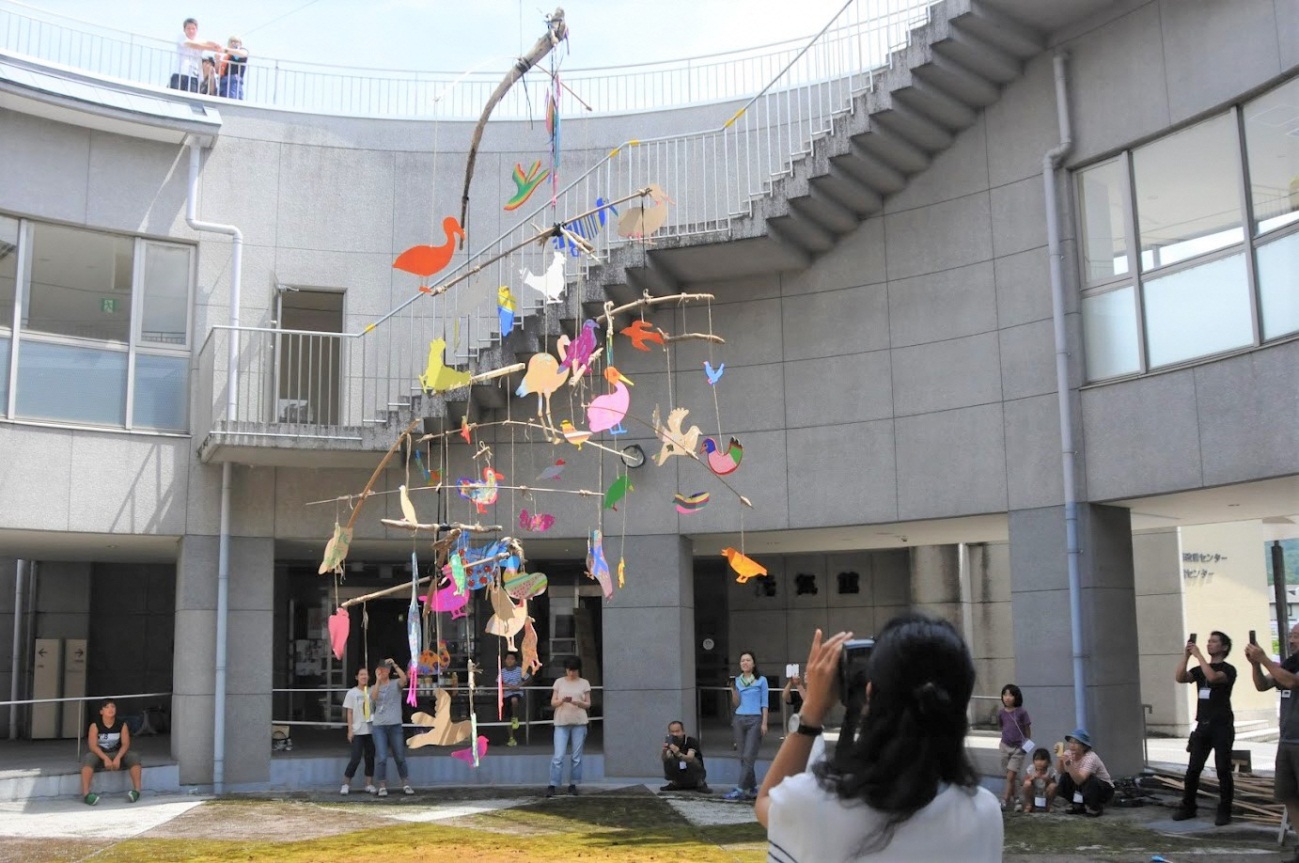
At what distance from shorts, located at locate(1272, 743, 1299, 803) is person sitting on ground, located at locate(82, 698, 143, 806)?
1246 centimetres

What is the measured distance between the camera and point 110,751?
15.2 meters

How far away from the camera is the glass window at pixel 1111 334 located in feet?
43.4

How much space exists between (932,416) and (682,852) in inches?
252

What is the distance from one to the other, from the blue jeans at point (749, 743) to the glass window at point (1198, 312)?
610 cm

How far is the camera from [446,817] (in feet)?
43.8

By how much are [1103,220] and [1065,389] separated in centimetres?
194

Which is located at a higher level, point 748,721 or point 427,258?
point 427,258

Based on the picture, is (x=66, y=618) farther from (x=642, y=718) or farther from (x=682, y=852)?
(x=682, y=852)

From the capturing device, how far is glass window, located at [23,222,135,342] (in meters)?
15.8

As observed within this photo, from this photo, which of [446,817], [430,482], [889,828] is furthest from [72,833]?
[889,828]

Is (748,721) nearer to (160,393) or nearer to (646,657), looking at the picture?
(646,657)

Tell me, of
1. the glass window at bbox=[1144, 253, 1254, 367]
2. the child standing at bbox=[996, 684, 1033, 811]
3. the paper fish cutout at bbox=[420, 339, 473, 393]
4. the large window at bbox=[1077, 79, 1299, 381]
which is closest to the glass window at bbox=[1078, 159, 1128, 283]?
the large window at bbox=[1077, 79, 1299, 381]

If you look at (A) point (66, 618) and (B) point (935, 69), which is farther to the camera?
(A) point (66, 618)

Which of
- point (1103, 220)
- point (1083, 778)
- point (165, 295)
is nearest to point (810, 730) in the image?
point (1083, 778)
